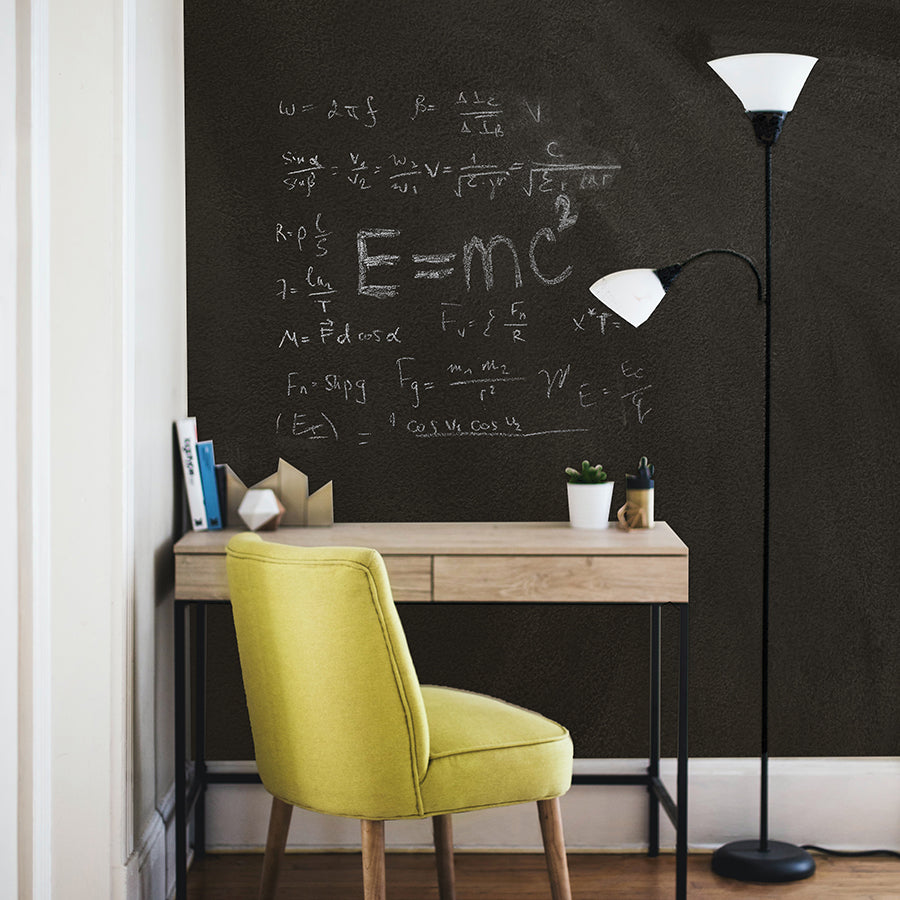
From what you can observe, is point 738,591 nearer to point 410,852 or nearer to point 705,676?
point 705,676

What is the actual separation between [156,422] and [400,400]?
68 cm

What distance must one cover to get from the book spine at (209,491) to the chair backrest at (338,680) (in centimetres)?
59

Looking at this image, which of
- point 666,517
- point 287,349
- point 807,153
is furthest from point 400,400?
point 807,153

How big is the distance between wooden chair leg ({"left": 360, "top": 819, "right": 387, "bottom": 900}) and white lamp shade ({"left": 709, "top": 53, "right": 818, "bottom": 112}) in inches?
74.1

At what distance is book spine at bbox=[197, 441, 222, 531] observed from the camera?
8.57 feet

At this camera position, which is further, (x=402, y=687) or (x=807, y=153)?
(x=807, y=153)

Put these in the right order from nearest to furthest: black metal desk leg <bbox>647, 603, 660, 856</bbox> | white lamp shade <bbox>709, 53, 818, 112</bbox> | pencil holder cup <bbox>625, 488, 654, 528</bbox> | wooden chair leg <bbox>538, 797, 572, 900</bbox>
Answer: wooden chair leg <bbox>538, 797, 572, 900</bbox>, white lamp shade <bbox>709, 53, 818, 112</bbox>, pencil holder cup <bbox>625, 488, 654, 528</bbox>, black metal desk leg <bbox>647, 603, 660, 856</bbox>

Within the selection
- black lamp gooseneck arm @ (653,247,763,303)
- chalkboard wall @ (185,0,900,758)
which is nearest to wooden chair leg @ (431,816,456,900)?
chalkboard wall @ (185,0,900,758)

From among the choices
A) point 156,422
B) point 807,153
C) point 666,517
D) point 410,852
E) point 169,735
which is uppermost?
point 807,153

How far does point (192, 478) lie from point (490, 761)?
108cm

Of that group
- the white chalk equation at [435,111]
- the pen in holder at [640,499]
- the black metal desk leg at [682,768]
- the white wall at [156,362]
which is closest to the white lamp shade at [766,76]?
the white chalk equation at [435,111]

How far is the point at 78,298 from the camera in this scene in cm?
217

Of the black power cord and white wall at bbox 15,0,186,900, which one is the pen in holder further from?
white wall at bbox 15,0,186,900

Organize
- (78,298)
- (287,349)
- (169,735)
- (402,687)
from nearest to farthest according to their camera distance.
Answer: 1. (402,687)
2. (78,298)
3. (169,735)
4. (287,349)
